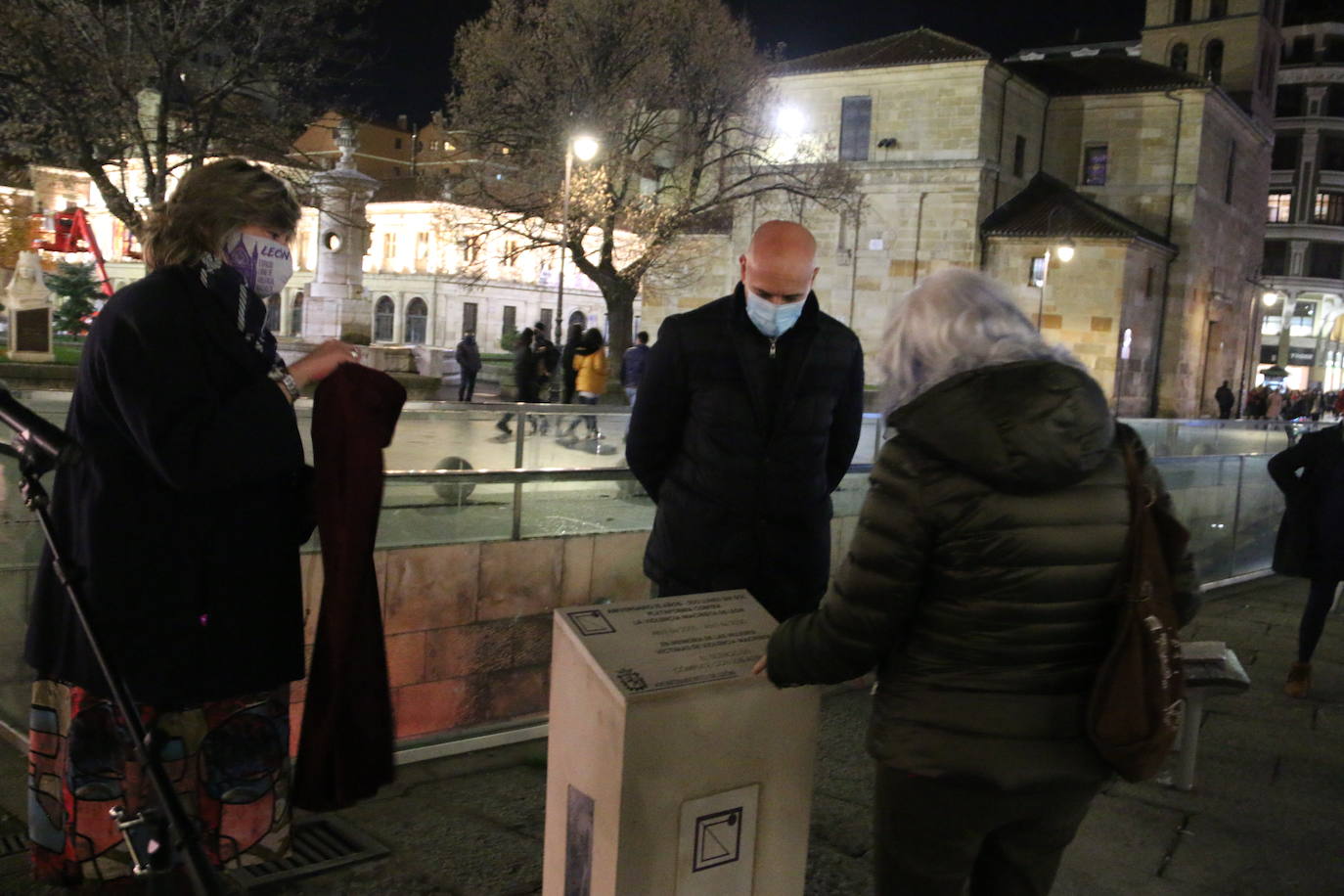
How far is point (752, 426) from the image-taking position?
127 inches

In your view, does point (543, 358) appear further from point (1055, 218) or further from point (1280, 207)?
point (1280, 207)

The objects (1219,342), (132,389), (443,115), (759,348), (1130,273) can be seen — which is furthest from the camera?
(1219,342)

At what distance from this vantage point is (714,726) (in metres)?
2.28

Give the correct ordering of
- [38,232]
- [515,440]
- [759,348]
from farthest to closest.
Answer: [38,232], [515,440], [759,348]

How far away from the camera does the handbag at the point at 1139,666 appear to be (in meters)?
2.18

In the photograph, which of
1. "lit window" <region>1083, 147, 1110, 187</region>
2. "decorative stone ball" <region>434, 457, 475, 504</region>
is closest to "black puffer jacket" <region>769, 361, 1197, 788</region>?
"decorative stone ball" <region>434, 457, 475, 504</region>

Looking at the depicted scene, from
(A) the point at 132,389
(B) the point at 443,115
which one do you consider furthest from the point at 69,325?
(A) the point at 132,389

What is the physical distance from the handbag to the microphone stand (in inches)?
65.1

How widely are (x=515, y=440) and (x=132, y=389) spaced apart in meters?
3.75

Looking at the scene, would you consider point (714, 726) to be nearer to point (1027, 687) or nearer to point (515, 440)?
point (1027, 687)

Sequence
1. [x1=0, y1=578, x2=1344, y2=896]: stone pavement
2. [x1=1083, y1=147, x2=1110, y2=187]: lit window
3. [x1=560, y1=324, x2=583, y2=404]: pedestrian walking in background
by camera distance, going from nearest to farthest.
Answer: [x1=0, y1=578, x2=1344, y2=896]: stone pavement < [x1=560, y1=324, x2=583, y2=404]: pedestrian walking in background < [x1=1083, y1=147, x2=1110, y2=187]: lit window

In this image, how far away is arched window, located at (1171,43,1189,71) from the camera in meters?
52.5

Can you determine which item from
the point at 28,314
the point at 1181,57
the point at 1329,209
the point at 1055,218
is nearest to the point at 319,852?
the point at 28,314

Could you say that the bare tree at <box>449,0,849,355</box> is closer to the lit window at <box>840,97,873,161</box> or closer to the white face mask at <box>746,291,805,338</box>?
the lit window at <box>840,97,873,161</box>
